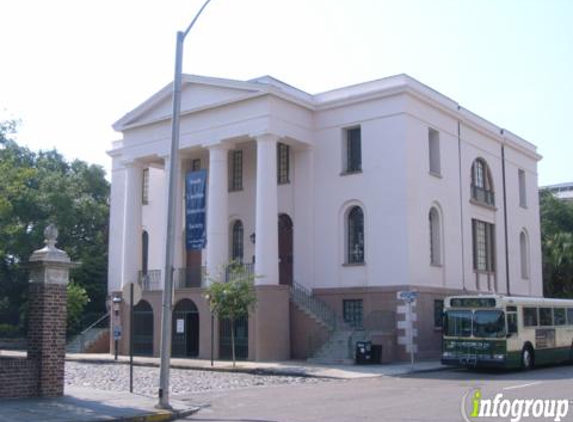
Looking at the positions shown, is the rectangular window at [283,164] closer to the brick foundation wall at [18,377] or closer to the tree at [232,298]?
the tree at [232,298]

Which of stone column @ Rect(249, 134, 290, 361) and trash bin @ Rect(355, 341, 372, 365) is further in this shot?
stone column @ Rect(249, 134, 290, 361)

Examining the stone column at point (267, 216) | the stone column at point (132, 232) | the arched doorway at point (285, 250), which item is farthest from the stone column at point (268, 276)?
the stone column at point (132, 232)

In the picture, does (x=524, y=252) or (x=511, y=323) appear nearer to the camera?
(x=511, y=323)

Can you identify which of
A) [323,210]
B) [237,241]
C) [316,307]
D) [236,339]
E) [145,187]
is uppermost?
[145,187]

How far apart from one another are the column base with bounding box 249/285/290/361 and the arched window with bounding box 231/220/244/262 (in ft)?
20.1

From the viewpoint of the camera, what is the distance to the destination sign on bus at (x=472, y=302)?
25.8m

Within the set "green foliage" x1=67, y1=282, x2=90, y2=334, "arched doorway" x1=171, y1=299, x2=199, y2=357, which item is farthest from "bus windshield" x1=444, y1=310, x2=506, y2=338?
"green foliage" x1=67, y1=282, x2=90, y2=334

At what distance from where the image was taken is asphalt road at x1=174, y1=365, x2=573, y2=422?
14.7m

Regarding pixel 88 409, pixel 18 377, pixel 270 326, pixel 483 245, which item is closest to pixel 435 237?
pixel 483 245

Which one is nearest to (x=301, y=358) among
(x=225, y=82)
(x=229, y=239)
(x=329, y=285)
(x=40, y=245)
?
(x=329, y=285)

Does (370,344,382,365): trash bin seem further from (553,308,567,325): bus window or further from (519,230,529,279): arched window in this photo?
(519,230,529,279): arched window

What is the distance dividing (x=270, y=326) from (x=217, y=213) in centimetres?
587

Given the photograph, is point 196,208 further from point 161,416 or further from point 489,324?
point 161,416

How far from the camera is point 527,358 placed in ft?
87.1
